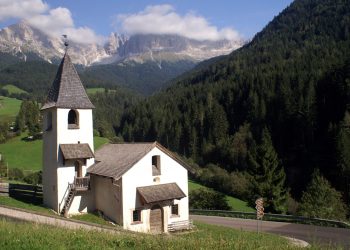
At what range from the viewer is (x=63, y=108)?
3195 centimetres

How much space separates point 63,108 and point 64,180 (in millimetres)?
5372

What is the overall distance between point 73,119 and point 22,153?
6095 cm

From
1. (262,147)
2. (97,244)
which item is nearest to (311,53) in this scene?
(262,147)

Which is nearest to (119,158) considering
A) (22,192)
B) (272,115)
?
(22,192)

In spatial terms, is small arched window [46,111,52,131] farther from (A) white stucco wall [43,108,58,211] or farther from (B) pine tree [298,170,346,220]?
(B) pine tree [298,170,346,220]

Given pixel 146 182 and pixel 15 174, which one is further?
pixel 15 174

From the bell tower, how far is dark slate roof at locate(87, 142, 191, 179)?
104 centimetres

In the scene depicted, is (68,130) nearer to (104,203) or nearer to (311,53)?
(104,203)

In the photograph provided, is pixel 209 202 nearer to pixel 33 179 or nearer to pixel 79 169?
pixel 79 169

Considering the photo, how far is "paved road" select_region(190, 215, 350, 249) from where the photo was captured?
27.4 meters

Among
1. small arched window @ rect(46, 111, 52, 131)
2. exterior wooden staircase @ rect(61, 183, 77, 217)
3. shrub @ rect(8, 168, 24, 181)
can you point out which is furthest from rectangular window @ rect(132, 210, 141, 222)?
shrub @ rect(8, 168, 24, 181)

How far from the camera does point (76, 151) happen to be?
31.6 m

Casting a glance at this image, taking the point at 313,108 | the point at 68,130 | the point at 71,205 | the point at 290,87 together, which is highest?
the point at 290,87

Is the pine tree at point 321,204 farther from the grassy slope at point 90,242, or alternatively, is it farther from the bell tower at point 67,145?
the grassy slope at point 90,242
